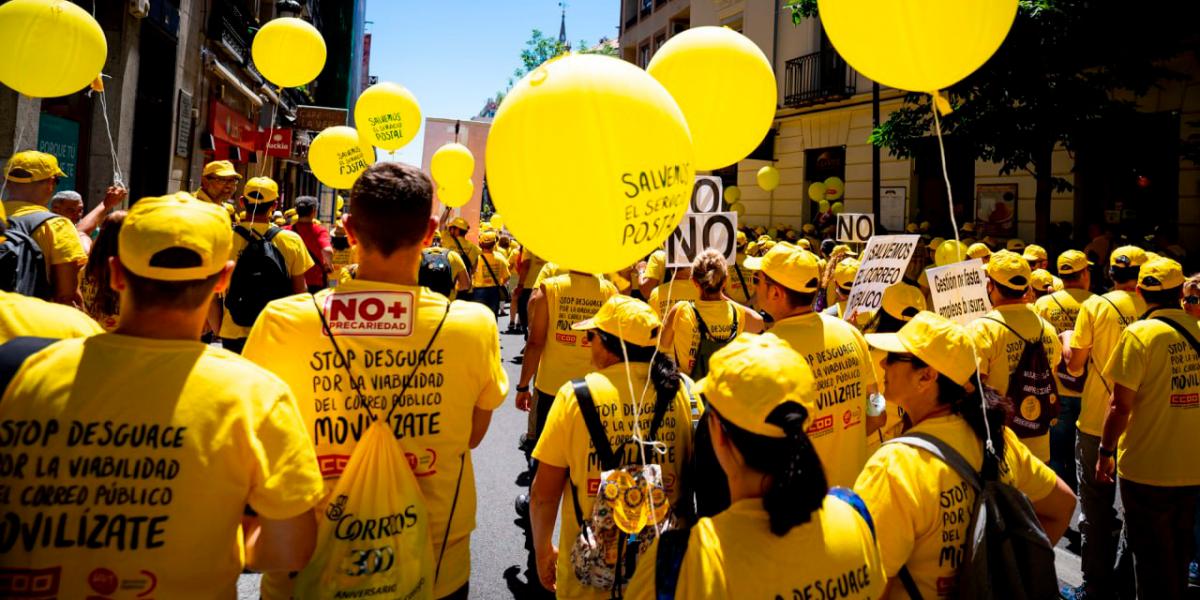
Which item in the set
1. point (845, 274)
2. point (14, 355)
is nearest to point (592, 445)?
point (14, 355)

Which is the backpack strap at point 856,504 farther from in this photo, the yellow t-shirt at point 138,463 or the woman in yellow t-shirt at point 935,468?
the yellow t-shirt at point 138,463

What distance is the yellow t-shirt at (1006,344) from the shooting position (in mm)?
3900

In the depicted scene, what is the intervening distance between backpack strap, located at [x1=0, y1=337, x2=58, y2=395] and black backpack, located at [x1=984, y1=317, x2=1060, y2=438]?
4.34 meters

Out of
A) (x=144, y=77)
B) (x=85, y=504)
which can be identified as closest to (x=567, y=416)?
(x=85, y=504)

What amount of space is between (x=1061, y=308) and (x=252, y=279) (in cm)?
627

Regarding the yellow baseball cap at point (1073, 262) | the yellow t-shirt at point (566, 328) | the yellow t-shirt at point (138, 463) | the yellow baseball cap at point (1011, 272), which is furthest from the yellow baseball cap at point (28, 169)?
the yellow baseball cap at point (1073, 262)

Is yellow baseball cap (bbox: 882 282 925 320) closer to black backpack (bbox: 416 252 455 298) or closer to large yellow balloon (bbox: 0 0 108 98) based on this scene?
black backpack (bbox: 416 252 455 298)

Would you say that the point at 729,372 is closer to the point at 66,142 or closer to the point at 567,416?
the point at 567,416

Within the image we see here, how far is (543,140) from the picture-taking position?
218 centimetres

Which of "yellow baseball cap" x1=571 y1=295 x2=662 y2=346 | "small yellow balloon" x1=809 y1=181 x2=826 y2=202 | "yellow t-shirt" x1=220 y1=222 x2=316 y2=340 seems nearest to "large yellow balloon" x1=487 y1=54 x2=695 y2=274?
"yellow baseball cap" x1=571 y1=295 x2=662 y2=346

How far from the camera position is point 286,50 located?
22.8 ft

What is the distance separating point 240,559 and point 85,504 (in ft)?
1.16

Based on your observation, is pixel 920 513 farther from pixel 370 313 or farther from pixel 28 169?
pixel 28 169

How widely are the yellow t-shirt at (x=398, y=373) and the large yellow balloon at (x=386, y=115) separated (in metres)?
5.46
